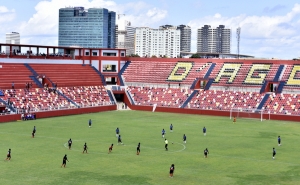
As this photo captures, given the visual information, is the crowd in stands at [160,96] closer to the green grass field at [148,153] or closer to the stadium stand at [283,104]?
the stadium stand at [283,104]

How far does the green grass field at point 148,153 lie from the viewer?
122 feet

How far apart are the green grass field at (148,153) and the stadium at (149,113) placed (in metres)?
0.10

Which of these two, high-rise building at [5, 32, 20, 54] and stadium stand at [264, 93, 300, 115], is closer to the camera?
stadium stand at [264, 93, 300, 115]

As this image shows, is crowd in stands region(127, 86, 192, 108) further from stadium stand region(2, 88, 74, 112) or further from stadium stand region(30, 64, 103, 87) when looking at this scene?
stadium stand region(2, 88, 74, 112)

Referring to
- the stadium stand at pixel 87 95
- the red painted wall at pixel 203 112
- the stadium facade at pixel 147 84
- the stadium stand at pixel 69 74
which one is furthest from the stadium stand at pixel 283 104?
the stadium stand at pixel 69 74

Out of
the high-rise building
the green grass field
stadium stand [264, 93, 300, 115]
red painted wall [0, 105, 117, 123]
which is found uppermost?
the high-rise building

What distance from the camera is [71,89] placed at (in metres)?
91.2

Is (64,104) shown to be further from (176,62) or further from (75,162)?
(75,162)

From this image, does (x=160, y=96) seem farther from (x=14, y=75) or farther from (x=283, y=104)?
(x=14, y=75)

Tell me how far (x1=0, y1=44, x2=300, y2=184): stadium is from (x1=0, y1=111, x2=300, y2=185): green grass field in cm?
10

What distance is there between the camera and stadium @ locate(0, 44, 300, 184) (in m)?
40.2

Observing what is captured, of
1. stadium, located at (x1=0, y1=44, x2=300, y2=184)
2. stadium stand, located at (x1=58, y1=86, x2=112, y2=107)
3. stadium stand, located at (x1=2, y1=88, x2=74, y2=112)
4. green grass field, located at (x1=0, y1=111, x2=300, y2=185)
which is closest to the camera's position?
green grass field, located at (x1=0, y1=111, x2=300, y2=185)

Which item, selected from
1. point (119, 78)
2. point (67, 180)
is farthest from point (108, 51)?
point (67, 180)

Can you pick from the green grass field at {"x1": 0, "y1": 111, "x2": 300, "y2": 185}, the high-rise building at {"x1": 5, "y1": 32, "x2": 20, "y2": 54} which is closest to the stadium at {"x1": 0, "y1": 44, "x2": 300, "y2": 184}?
the green grass field at {"x1": 0, "y1": 111, "x2": 300, "y2": 185}
